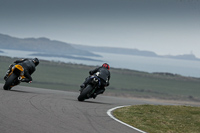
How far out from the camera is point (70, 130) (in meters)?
10.1

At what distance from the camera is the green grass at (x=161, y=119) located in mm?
12500

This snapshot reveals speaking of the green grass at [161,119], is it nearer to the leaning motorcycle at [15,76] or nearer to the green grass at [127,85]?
the leaning motorcycle at [15,76]

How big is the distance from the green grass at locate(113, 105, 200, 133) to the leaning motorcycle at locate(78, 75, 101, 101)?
76.1 inches

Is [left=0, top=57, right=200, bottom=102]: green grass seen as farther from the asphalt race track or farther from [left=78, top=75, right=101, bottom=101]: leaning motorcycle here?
the asphalt race track

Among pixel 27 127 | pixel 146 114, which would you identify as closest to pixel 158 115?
pixel 146 114

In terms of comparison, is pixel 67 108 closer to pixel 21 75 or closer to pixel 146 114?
pixel 146 114

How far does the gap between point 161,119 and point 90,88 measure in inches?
169

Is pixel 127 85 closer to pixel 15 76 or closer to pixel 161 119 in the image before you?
pixel 15 76

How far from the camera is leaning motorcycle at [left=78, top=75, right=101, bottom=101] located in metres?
17.5

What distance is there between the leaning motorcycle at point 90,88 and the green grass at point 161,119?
1933 millimetres

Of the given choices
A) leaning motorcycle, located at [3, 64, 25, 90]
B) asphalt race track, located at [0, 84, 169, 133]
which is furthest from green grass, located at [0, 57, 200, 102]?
asphalt race track, located at [0, 84, 169, 133]

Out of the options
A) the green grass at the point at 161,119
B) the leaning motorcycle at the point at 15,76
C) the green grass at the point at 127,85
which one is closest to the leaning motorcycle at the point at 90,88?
the green grass at the point at 161,119

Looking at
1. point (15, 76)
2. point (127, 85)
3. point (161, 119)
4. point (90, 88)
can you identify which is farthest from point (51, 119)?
point (127, 85)

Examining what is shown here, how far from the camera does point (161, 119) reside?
46.5 feet
